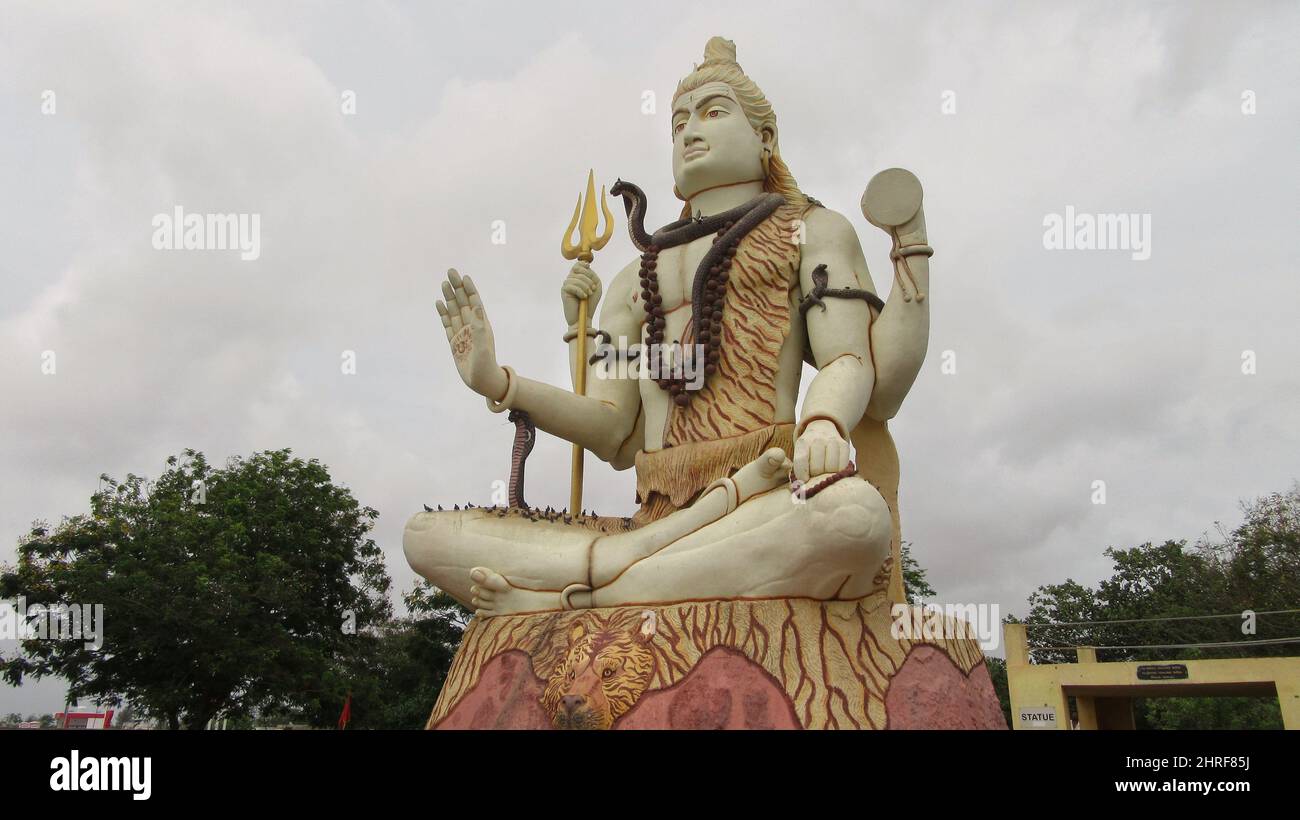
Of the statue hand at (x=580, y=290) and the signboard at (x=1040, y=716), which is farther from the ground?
the statue hand at (x=580, y=290)

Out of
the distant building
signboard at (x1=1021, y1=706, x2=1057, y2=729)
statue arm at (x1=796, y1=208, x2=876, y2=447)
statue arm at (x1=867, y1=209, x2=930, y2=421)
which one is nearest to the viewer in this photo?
statue arm at (x1=796, y1=208, x2=876, y2=447)

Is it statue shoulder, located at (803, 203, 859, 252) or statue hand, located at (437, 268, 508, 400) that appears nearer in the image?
statue hand, located at (437, 268, 508, 400)

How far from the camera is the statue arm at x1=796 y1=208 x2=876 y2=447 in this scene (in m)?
4.79

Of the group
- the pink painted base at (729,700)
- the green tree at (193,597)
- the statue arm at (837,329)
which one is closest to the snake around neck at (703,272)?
the statue arm at (837,329)

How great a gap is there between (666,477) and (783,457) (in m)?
0.86

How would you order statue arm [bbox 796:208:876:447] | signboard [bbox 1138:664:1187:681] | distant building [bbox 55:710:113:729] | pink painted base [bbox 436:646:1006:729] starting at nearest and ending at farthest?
pink painted base [bbox 436:646:1006:729] → statue arm [bbox 796:208:876:447] → signboard [bbox 1138:664:1187:681] → distant building [bbox 55:710:113:729]

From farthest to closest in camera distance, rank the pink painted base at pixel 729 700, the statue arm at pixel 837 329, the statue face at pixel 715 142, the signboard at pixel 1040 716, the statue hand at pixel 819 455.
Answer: the signboard at pixel 1040 716 → the statue face at pixel 715 142 → the statue arm at pixel 837 329 → the statue hand at pixel 819 455 → the pink painted base at pixel 729 700

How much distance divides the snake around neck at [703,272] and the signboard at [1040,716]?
11.6 m

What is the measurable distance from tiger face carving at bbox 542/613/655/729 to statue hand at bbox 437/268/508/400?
5.44 feet

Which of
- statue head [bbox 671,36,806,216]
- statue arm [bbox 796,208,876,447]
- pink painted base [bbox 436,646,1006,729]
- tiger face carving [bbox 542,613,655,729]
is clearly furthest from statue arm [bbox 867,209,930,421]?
tiger face carving [bbox 542,613,655,729]

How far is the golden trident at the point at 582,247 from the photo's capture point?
5.92 m

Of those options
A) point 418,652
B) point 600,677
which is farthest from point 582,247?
point 418,652

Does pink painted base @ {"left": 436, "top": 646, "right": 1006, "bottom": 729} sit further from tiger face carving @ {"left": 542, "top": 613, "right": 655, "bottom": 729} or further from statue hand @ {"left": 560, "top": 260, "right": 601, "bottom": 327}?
statue hand @ {"left": 560, "top": 260, "right": 601, "bottom": 327}

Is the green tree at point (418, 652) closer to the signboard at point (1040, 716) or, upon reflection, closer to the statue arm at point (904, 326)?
the signboard at point (1040, 716)
